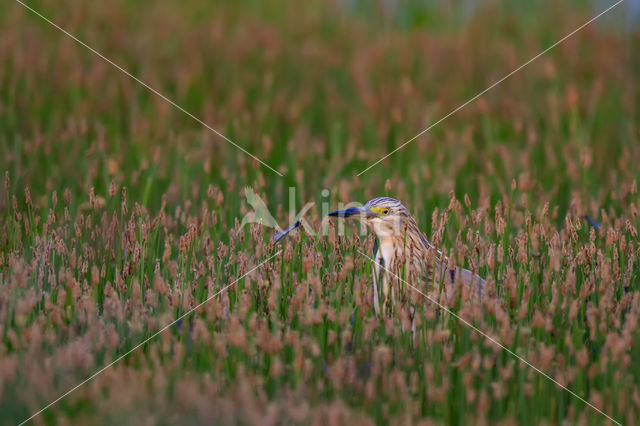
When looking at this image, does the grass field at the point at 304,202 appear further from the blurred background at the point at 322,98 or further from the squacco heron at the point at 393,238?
the squacco heron at the point at 393,238

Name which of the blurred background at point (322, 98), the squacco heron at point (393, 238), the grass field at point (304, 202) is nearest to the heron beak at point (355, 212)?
the squacco heron at point (393, 238)

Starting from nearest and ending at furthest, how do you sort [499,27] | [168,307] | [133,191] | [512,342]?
[512,342], [168,307], [133,191], [499,27]

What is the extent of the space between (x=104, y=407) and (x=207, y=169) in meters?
3.18

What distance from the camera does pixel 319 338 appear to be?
5.30 metres

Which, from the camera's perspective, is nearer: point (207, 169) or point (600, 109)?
point (207, 169)

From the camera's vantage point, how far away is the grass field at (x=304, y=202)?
4930 mm

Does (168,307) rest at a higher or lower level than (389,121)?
lower

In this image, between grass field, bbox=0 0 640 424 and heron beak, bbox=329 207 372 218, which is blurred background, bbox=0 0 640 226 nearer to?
grass field, bbox=0 0 640 424

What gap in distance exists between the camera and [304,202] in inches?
346

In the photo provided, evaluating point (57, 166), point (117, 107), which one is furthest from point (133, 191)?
point (117, 107)

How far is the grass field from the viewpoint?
4930 millimetres

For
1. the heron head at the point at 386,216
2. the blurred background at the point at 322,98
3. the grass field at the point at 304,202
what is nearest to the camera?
the grass field at the point at 304,202

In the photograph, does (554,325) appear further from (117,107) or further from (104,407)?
(117,107)

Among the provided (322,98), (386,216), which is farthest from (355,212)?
(322,98)
